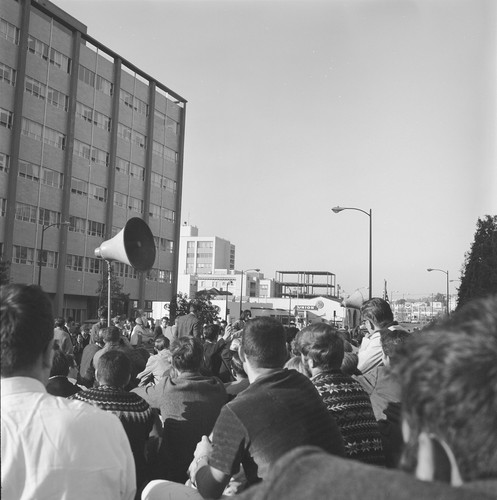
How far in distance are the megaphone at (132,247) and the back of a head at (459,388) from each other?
7749 millimetres

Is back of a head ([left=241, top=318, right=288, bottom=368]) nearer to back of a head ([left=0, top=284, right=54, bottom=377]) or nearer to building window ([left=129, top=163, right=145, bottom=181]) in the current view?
back of a head ([left=0, top=284, right=54, bottom=377])

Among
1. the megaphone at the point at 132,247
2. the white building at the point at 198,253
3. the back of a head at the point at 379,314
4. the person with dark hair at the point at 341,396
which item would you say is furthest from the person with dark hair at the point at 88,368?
the white building at the point at 198,253

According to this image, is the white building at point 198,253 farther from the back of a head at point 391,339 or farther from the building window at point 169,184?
the back of a head at point 391,339

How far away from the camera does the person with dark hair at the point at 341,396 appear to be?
11.9 feet

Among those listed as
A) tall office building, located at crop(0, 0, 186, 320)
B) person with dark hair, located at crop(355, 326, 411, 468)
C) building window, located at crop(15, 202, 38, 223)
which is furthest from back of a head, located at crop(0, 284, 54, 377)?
building window, located at crop(15, 202, 38, 223)

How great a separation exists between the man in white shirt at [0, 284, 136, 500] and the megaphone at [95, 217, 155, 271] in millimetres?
6532

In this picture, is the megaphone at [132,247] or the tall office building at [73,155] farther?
Answer: the tall office building at [73,155]

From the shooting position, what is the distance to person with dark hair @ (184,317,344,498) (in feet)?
9.23

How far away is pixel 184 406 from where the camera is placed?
4859mm

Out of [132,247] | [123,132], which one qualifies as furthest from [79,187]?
[132,247]

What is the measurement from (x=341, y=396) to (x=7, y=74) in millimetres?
48847

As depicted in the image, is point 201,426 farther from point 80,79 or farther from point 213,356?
point 80,79

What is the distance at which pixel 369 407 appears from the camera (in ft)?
12.4

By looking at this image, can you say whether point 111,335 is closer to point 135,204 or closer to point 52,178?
point 52,178
